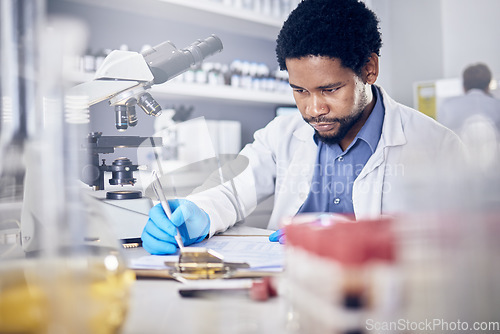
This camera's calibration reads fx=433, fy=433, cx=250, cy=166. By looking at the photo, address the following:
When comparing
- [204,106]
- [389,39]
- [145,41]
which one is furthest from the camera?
[389,39]

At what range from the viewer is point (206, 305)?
512 mm

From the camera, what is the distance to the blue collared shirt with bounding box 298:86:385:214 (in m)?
1.45

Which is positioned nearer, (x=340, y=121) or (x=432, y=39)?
(x=340, y=121)

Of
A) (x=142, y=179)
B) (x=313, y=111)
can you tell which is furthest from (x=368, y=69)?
(x=142, y=179)

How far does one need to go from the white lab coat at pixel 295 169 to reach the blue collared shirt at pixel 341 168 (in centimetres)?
3

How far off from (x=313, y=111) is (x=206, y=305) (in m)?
0.87

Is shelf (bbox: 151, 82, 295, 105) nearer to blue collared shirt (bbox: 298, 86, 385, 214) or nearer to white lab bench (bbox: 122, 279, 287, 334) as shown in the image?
blue collared shirt (bbox: 298, 86, 385, 214)

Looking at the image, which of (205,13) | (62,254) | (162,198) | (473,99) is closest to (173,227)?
(162,198)

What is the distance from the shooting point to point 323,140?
142cm

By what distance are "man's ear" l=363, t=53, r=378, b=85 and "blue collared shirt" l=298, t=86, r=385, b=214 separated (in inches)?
5.5

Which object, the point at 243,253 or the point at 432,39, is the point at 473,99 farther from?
the point at 243,253

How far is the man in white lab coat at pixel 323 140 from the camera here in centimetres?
120

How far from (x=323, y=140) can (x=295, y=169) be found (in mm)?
209

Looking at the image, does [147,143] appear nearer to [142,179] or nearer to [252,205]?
[142,179]
